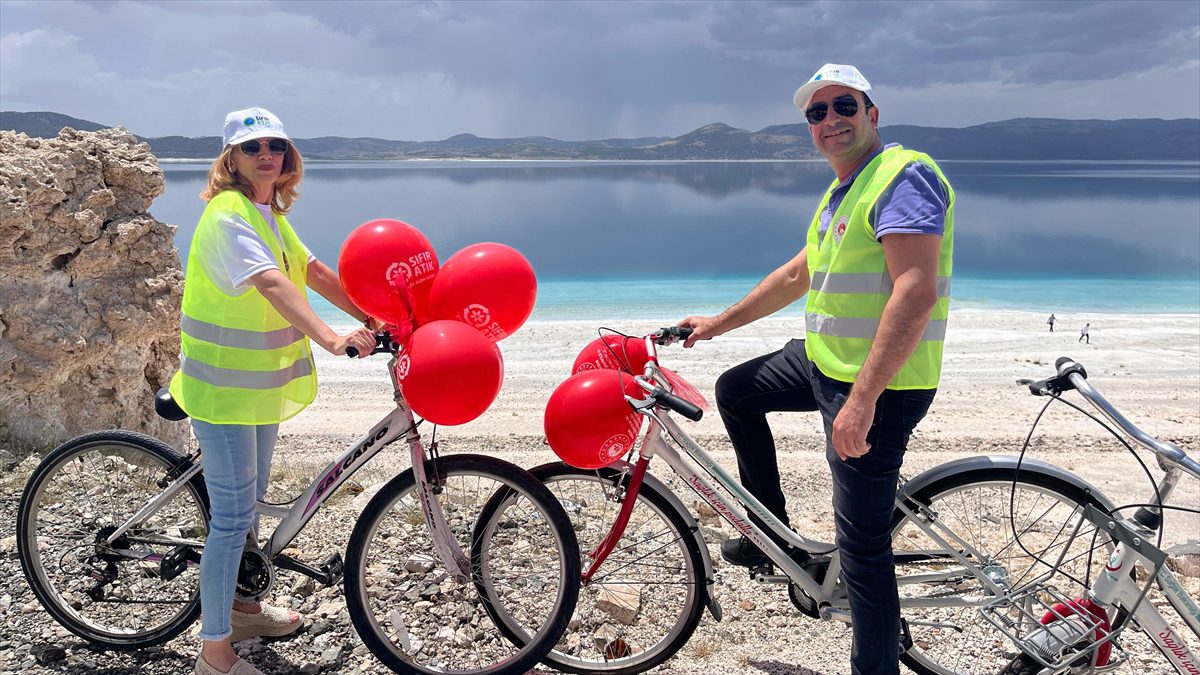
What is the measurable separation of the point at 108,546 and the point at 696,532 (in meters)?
2.59

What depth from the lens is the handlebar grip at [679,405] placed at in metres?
2.86

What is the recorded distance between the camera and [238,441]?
302 centimetres

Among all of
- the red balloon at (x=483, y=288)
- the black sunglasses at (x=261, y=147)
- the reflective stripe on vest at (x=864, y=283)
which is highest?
the black sunglasses at (x=261, y=147)

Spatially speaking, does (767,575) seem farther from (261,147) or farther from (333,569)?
(261,147)

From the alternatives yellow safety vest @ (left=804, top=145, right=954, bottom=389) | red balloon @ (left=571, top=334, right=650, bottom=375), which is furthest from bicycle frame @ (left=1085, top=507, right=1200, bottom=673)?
red balloon @ (left=571, top=334, right=650, bottom=375)

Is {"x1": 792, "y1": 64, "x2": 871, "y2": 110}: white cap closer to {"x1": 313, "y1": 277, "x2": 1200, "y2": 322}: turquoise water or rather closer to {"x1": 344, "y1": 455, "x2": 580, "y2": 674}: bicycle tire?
{"x1": 344, "y1": 455, "x2": 580, "y2": 674}: bicycle tire

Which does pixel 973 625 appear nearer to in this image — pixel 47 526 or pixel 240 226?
pixel 240 226

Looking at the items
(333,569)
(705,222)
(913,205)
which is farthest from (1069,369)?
(705,222)

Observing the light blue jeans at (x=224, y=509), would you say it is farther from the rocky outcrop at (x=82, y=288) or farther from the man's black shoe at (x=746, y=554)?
the rocky outcrop at (x=82, y=288)

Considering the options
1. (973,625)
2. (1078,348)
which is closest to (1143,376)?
(1078,348)

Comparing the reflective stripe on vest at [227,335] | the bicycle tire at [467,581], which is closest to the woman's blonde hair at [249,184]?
the reflective stripe on vest at [227,335]

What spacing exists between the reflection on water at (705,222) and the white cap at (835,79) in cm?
3551

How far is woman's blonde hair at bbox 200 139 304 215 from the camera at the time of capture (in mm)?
3021

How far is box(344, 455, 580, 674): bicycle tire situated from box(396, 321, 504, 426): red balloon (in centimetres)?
30
